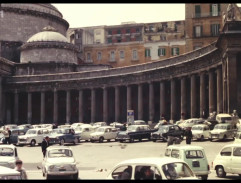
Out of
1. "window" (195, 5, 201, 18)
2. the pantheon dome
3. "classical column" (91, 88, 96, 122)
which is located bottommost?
"classical column" (91, 88, 96, 122)

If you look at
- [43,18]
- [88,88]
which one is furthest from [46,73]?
[43,18]

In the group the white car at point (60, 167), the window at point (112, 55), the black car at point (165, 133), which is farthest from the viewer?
the window at point (112, 55)

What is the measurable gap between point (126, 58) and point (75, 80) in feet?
81.1

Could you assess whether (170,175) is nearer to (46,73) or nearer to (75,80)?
(75,80)

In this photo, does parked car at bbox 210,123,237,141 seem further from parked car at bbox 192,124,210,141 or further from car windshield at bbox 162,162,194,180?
car windshield at bbox 162,162,194,180

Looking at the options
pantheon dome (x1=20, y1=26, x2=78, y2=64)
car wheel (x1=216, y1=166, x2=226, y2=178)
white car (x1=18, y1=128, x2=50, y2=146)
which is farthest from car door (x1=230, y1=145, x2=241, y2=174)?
pantheon dome (x1=20, y1=26, x2=78, y2=64)

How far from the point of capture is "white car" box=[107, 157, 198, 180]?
14.0 m

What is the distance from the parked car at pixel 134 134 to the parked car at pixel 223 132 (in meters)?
7.41

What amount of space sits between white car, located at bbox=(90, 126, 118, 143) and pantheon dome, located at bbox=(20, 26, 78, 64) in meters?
44.2

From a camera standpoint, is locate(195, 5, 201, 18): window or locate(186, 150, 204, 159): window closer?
locate(186, 150, 204, 159): window

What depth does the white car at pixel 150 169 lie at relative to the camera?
550 inches

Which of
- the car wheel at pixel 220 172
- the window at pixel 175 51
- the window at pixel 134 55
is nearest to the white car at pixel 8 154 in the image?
the car wheel at pixel 220 172

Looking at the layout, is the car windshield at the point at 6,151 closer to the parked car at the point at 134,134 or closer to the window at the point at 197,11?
the parked car at the point at 134,134

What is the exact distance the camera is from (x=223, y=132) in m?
Result: 40.9
